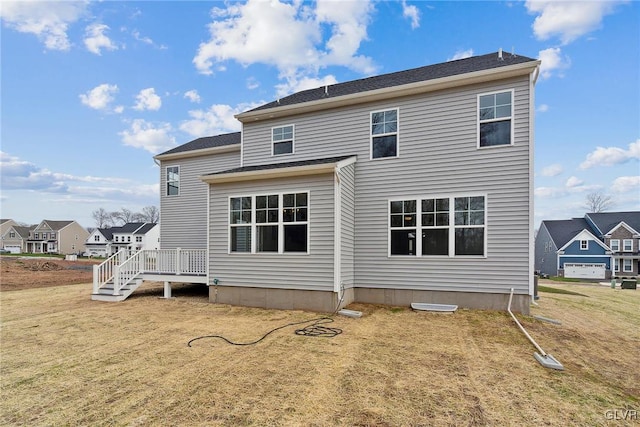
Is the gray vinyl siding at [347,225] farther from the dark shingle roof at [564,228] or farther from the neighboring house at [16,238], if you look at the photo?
the neighboring house at [16,238]

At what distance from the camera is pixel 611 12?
10508 mm

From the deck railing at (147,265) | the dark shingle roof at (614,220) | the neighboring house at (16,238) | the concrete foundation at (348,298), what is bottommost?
the neighboring house at (16,238)

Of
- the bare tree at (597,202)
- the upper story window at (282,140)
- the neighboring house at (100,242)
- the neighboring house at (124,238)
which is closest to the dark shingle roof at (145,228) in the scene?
the neighboring house at (124,238)

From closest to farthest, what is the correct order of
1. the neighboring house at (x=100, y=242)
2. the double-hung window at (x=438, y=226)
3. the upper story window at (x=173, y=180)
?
the double-hung window at (x=438, y=226), the upper story window at (x=173, y=180), the neighboring house at (x=100, y=242)

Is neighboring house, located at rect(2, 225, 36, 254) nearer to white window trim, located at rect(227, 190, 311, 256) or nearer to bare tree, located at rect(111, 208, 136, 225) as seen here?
bare tree, located at rect(111, 208, 136, 225)

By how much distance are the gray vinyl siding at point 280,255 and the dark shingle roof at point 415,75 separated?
10.9 ft

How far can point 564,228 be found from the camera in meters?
36.9

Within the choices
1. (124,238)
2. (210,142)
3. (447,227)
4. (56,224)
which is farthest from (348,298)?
(56,224)

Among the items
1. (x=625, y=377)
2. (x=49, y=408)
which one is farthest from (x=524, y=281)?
(x=49, y=408)

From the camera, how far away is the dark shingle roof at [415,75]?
8322 mm

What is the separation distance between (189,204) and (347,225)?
8.28 metres

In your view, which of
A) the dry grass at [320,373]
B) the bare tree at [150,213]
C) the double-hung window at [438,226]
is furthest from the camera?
the bare tree at [150,213]

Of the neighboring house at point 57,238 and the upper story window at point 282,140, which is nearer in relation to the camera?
the upper story window at point 282,140

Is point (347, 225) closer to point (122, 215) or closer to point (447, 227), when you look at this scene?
point (447, 227)
